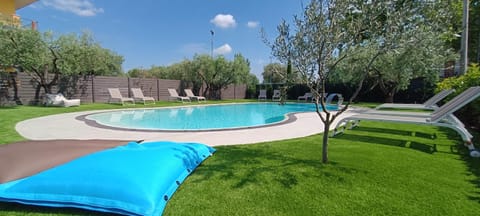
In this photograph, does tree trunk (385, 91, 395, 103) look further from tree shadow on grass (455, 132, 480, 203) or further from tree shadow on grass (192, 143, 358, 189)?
tree shadow on grass (192, 143, 358, 189)

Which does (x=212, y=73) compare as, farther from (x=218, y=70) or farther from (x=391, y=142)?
(x=391, y=142)

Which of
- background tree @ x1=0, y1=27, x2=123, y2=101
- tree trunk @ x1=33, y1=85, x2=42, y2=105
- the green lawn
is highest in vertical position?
background tree @ x1=0, y1=27, x2=123, y2=101

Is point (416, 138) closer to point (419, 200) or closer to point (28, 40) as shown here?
point (419, 200)

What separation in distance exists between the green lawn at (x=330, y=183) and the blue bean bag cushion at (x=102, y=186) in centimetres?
11

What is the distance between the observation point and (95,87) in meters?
15.7

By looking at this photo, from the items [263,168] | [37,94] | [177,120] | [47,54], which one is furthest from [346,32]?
[37,94]

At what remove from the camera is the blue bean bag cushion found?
7.16 feet

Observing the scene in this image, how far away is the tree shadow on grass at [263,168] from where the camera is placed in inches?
118

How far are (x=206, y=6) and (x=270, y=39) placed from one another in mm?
19103

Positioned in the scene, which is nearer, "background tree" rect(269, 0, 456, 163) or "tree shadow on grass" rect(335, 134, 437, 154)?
"background tree" rect(269, 0, 456, 163)

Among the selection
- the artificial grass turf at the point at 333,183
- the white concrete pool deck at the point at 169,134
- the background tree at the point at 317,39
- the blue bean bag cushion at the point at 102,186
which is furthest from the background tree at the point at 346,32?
the white concrete pool deck at the point at 169,134

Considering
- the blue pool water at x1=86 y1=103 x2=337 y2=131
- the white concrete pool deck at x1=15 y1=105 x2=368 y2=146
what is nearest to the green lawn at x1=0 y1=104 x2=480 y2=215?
the white concrete pool deck at x1=15 y1=105 x2=368 y2=146

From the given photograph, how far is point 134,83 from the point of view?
17781mm

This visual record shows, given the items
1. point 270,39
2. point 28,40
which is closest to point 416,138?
point 270,39
